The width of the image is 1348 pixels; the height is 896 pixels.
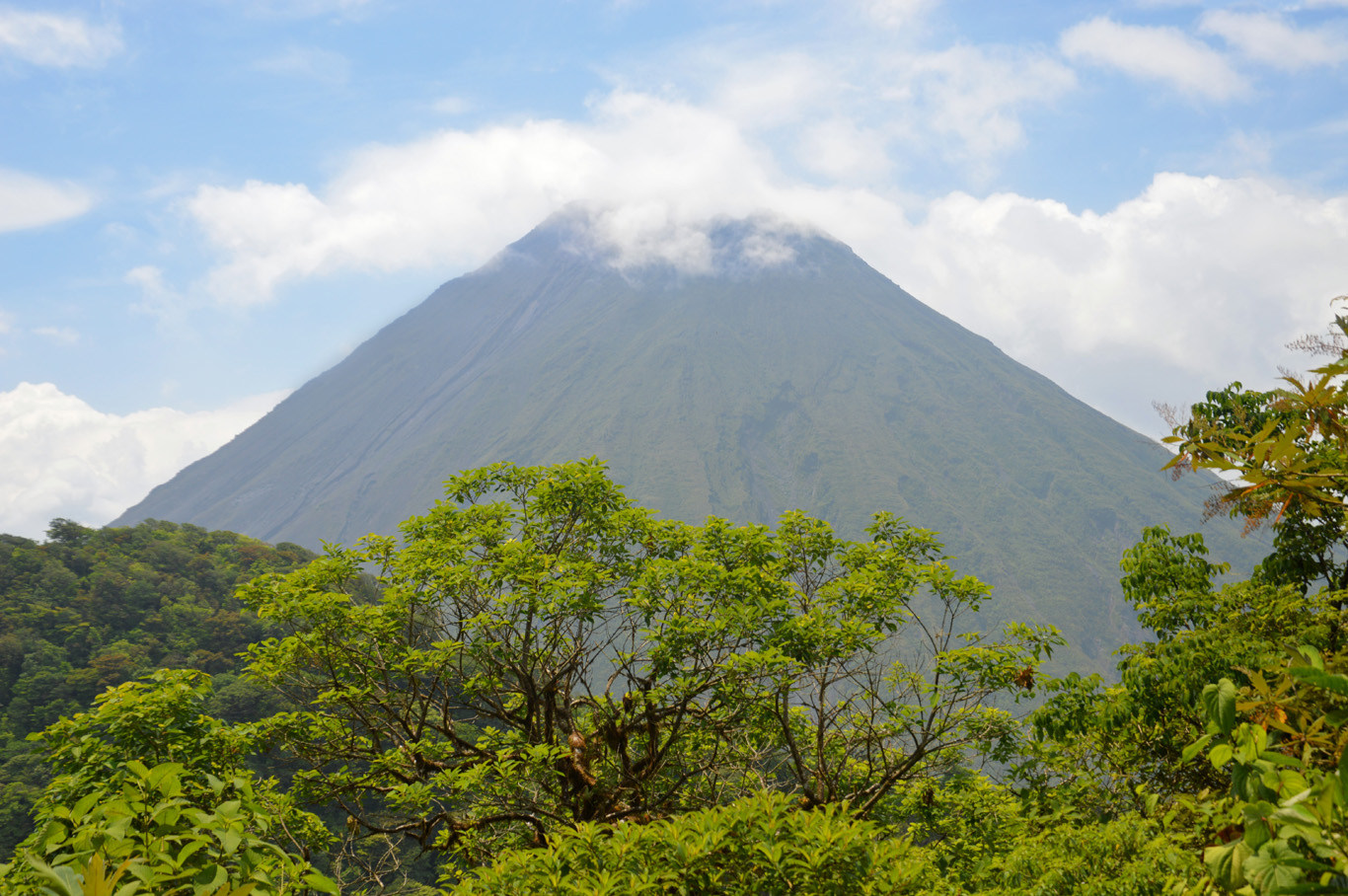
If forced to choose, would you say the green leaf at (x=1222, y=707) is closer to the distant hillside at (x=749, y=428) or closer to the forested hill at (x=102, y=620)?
the forested hill at (x=102, y=620)

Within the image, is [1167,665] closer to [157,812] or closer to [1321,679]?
[1321,679]

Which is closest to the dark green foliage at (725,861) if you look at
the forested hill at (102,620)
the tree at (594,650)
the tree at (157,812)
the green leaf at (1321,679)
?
the tree at (157,812)

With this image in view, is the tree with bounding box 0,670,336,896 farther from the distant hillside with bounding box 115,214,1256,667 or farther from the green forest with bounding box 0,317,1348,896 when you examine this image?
the distant hillside with bounding box 115,214,1256,667

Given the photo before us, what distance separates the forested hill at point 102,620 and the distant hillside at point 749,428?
83921mm

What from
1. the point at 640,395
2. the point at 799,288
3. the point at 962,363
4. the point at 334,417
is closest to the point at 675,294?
the point at 799,288

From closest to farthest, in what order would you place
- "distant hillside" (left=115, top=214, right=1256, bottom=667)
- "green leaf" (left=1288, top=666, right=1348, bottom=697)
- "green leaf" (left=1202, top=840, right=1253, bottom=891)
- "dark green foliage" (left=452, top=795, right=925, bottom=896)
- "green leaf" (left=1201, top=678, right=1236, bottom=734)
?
"green leaf" (left=1288, top=666, right=1348, bottom=697)
"green leaf" (left=1202, top=840, right=1253, bottom=891)
"green leaf" (left=1201, top=678, right=1236, bottom=734)
"dark green foliage" (left=452, top=795, right=925, bottom=896)
"distant hillside" (left=115, top=214, right=1256, bottom=667)

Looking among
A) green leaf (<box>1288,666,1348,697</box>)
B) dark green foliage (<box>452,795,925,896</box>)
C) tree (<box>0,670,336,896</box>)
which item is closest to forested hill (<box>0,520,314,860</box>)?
tree (<box>0,670,336,896</box>)

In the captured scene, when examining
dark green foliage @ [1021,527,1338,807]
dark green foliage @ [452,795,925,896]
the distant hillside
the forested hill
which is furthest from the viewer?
the distant hillside

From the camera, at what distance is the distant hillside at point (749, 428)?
131 metres

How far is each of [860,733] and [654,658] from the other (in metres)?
4.19

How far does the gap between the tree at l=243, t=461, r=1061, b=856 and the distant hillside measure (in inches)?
4429

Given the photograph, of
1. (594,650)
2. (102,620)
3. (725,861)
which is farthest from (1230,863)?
(102,620)

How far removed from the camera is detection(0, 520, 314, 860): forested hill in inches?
1283

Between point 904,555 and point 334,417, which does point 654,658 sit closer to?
point 904,555
